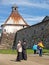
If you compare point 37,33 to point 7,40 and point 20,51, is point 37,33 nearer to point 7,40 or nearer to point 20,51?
point 7,40

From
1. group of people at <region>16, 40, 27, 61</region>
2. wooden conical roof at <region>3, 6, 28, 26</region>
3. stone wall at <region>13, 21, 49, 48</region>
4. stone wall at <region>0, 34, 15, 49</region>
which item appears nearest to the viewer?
group of people at <region>16, 40, 27, 61</region>

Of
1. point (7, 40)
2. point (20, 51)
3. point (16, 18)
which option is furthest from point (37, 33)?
point (20, 51)

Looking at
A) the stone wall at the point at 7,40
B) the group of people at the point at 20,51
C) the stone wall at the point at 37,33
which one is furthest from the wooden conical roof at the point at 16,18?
the group of people at the point at 20,51

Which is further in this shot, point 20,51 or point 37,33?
point 37,33

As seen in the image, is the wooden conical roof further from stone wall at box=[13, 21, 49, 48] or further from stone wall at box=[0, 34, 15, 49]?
stone wall at box=[13, 21, 49, 48]

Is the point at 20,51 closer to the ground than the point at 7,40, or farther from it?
closer to the ground

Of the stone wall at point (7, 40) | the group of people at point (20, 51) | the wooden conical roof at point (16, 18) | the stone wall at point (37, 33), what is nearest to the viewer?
the group of people at point (20, 51)

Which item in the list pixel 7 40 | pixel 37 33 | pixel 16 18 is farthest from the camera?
pixel 16 18

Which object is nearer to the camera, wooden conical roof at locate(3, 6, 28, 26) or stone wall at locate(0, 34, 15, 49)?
stone wall at locate(0, 34, 15, 49)

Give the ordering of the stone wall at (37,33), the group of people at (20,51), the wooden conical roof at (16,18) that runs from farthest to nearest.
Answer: the wooden conical roof at (16,18)
the stone wall at (37,33)
the group of people at (20,51)

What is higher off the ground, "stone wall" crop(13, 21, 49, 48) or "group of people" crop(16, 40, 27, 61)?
"stone wall" crop(13, 21, 49, 48)

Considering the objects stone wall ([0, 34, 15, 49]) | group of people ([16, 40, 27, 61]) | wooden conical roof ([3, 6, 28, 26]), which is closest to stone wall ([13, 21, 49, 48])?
stone wall ([0, 34, 15, 49])

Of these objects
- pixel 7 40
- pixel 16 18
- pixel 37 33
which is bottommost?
pixel 37 33

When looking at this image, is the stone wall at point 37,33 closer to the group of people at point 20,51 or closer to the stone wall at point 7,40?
the stone wall at point 7,40
